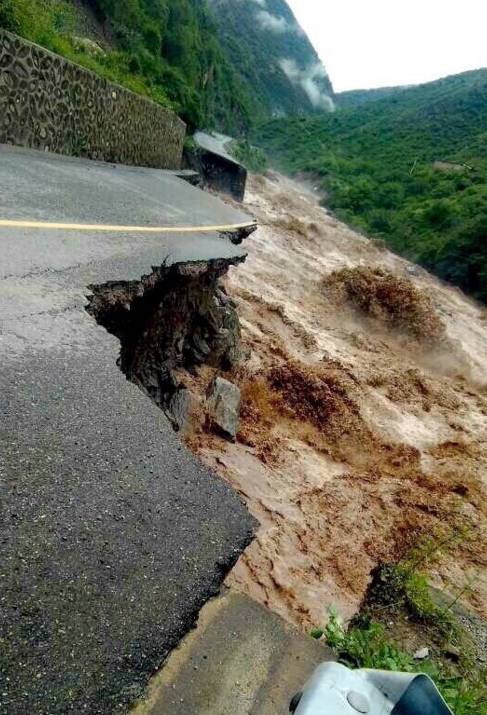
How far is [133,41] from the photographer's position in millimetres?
27547

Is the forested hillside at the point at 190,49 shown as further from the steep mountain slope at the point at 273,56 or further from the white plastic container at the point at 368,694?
the white plastic container at the point at 368,694

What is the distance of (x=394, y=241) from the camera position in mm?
34000

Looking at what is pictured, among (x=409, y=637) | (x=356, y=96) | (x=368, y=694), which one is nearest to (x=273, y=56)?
(x=356, y=96)

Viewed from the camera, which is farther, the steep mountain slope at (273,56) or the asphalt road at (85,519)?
the steep mountain slope at (273,56)

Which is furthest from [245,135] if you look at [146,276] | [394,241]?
[146,276]

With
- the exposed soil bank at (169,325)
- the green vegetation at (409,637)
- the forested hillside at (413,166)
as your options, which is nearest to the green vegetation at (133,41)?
the exposed soil bank at (169,325)

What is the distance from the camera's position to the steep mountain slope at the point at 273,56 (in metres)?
115

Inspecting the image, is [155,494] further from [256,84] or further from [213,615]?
[256,84]

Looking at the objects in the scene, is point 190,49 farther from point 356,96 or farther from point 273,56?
point 356,96

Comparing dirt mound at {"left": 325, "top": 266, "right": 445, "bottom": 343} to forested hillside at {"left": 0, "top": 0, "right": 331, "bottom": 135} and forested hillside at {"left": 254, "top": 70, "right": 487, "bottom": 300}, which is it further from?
forested hillside at {"left": 254, "top": 70, "right": 487, "bottom": 300}

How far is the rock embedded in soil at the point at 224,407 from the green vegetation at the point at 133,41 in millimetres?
8009

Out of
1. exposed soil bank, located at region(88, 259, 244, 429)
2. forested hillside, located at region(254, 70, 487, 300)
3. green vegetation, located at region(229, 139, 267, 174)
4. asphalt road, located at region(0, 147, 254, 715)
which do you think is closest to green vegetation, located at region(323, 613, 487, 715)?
asphalt road, located at region(0, 147, 254, 715)

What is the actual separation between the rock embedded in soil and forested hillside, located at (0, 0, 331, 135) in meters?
8.02

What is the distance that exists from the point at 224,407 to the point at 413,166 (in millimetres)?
54355
